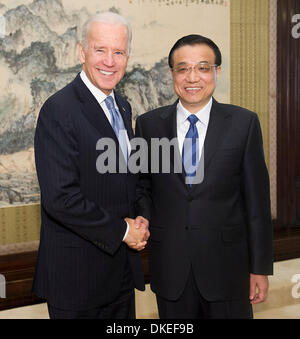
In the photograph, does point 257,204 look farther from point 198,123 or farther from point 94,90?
point 94,90

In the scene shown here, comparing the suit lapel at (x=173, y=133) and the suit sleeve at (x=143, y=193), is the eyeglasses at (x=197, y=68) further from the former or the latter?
the suit sleeve at (x=143, y=193)

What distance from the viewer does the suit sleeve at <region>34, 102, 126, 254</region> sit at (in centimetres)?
174

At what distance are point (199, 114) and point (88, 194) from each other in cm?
59

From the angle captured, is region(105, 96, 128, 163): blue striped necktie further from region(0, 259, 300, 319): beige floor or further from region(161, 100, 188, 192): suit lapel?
region(0, 259, 300, 319): beige floor

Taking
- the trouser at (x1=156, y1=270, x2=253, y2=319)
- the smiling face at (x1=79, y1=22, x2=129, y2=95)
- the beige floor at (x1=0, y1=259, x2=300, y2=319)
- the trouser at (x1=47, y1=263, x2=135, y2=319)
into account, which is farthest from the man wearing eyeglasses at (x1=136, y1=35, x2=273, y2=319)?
the beige floor at (x1=0, y1=259, x2=300, y2=319)

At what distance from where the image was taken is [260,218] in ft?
6.40

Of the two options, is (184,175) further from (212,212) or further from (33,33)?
(33,33)

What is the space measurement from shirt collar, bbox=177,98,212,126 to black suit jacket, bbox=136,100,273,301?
25mm

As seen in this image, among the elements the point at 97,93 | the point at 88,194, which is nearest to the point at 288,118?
the point at 97,93

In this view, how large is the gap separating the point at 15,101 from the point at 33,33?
1.99 feet

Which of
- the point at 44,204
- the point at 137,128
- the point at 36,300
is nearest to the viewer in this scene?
the point at 44,204

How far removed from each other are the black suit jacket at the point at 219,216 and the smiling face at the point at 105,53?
0.35 meters
